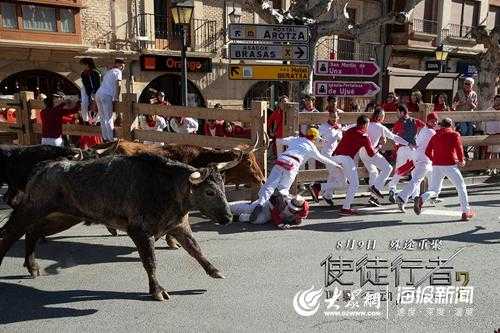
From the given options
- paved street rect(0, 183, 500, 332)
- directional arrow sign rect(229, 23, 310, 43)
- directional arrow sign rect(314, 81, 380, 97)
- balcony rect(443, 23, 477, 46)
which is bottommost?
paved street rect(0, 183, 500, 332)

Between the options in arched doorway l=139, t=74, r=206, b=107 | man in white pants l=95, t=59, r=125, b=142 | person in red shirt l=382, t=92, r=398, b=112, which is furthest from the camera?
arched doorway l=139, t=74, r=206, b=107

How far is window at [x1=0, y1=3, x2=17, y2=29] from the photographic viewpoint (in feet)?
45.9

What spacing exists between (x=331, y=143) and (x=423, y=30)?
67.7 feet

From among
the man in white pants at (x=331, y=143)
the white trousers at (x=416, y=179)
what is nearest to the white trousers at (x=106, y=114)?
the man in white pants at (x=331, y=143)

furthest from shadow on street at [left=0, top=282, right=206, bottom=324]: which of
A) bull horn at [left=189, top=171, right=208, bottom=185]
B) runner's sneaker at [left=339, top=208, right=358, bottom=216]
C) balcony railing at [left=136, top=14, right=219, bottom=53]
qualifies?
balcony railing at [left=136, top=14, right=219, bottom=53]

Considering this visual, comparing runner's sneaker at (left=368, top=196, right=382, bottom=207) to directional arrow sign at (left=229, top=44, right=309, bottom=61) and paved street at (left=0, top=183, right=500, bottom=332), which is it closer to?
paved street at (left=0, top=183, right=500, bottom=332)

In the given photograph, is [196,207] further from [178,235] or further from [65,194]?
[65,194]

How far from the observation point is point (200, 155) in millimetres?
6344

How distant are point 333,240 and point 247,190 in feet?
7.32

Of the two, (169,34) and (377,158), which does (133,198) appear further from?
(169,34)

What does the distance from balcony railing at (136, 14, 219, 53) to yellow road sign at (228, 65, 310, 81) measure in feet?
24.8

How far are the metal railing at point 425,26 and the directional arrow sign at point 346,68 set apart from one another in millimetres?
17744

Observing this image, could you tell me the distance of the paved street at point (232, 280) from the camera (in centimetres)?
404

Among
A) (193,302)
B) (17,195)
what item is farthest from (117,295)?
(17,195)
